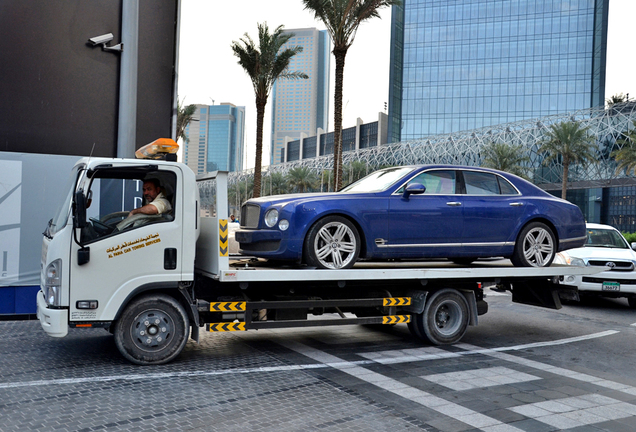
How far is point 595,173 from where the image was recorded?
65.9 meters

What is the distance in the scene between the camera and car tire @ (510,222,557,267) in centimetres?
823

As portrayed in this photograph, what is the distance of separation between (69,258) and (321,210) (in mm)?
2785

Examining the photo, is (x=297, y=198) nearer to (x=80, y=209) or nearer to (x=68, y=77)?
(x=80, y=209)

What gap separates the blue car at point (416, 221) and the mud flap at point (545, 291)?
0.42 meters

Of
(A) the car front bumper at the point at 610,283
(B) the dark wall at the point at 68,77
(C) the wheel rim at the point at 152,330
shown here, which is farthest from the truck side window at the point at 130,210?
(A) the car front bumper at the point at 610,283

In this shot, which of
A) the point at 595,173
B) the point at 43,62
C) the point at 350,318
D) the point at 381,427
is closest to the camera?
the point at 381,427

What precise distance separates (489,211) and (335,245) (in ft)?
7.72

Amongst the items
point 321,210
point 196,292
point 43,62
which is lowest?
point 196,292

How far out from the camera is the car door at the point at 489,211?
25.8 ft

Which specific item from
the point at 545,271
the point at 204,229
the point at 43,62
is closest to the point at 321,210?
the point at 204,229

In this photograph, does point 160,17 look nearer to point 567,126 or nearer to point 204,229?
point 204,229

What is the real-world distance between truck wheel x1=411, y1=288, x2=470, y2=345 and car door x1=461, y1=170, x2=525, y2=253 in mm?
795

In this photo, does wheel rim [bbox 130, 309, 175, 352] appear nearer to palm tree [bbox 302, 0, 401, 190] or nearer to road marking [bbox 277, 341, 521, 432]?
road marking [bbox 277, 341, 521, 432]

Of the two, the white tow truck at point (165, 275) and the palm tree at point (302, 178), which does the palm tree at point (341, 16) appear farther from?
the palm tree at point (302, 178)
